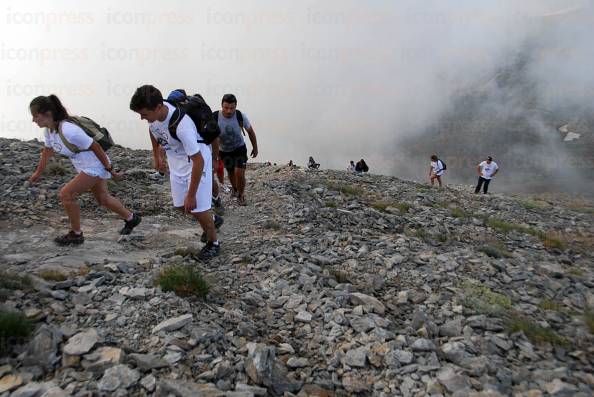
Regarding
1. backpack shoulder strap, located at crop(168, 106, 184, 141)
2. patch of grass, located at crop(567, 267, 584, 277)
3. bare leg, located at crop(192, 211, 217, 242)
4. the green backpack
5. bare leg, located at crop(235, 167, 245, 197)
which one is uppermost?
backpack shoulder strap, located at crop(168, 106, 184, 141)

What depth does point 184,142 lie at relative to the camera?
5.03 metres

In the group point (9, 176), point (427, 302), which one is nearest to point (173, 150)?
point (427, 302)

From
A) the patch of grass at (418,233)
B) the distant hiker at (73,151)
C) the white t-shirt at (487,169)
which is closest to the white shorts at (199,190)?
the distant hiker at (73,151)

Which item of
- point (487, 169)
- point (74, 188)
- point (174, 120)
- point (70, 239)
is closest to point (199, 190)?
point (174, 120)

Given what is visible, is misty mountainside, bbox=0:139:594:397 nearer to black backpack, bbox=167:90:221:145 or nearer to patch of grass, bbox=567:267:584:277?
patch of grass, bbox=567:267:584:277

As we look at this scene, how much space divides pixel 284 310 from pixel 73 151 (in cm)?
393

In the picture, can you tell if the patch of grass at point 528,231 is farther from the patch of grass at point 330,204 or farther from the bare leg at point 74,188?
the bare leg at point 74,188

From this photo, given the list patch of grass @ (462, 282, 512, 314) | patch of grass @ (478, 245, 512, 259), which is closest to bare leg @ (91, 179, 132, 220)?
→ patch of grass @ (462, 282, 512, 314)

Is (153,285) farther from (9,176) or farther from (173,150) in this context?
(9,176)

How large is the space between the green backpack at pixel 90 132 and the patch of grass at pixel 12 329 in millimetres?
2774

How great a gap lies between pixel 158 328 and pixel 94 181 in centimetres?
315

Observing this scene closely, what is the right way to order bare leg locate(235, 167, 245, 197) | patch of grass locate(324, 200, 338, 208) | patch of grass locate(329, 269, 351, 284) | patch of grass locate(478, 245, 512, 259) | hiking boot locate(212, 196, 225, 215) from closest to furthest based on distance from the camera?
patch of grass locate(329, 269, 351, 284) < patch of grass locate(478, 245, 512, 259) < hiking boot locate(212, 196, 225, 215) < bare leg locate(235, 167, 245, 197) < patch of grass locate(324, 200, 338, 208)

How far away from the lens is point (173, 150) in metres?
5.49

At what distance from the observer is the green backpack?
5.79 meters
